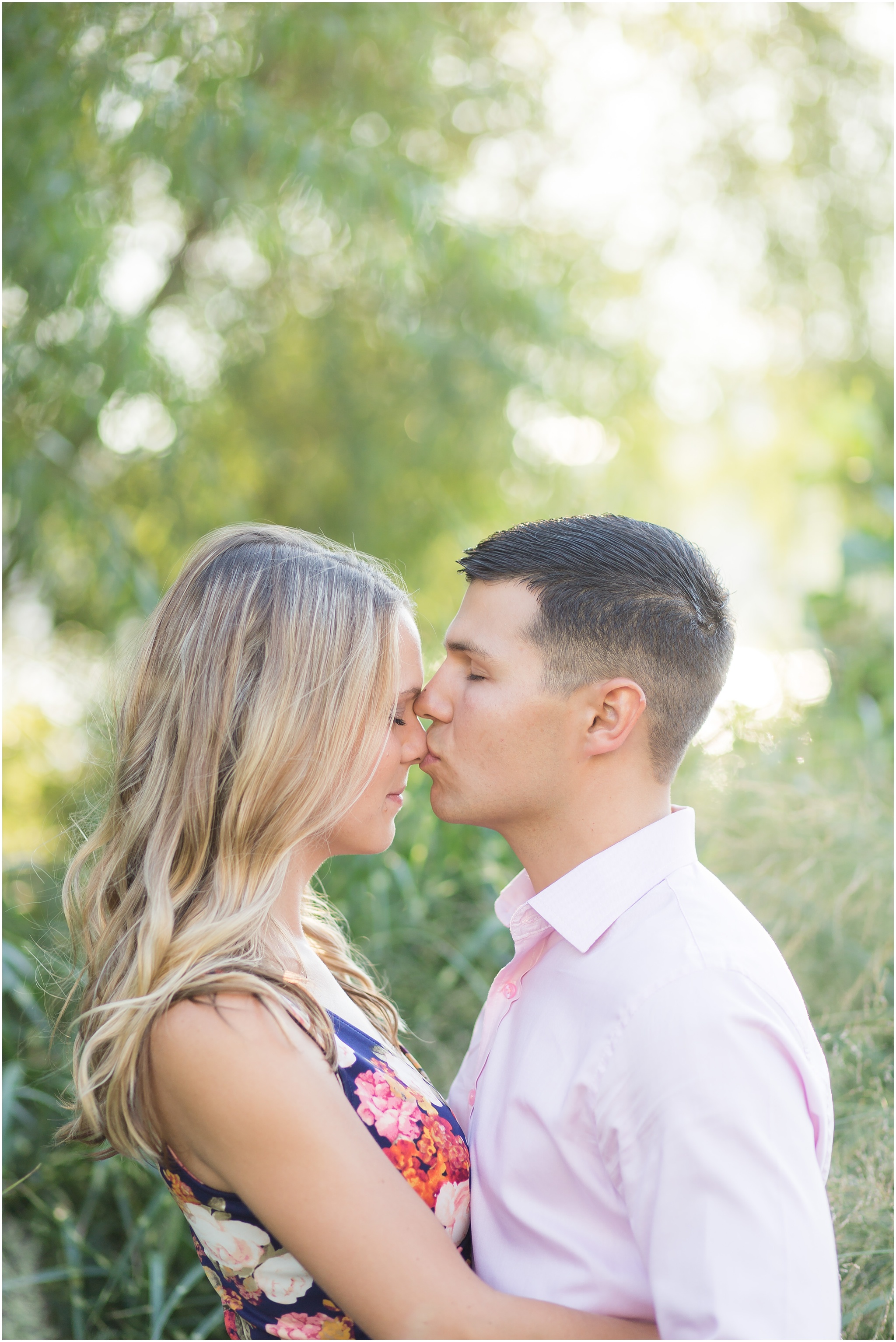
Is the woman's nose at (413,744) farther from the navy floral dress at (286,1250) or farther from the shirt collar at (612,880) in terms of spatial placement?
the navy floral dress at (286,1250)

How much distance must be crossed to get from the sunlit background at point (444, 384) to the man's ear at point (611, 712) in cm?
113

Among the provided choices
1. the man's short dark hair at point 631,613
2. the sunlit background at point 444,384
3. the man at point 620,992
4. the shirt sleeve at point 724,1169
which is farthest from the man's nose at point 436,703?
the sunlit background at point 444,384

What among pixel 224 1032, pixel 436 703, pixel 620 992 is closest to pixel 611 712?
pixel 436 703

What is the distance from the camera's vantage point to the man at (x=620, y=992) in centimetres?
112

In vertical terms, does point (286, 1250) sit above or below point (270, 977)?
below

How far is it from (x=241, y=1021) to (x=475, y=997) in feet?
5.41

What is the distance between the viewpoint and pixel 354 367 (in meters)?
4.93

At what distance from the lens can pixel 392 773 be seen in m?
1.69

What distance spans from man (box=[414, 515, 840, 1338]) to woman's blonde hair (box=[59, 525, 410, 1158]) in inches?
7.4

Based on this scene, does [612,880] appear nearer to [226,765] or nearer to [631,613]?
[631,613]

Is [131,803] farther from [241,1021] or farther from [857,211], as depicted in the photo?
[857,211]

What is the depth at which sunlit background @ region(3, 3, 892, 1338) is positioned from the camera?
9.02 ft

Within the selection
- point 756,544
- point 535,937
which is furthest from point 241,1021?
point 756,544

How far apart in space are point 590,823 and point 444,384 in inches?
137
